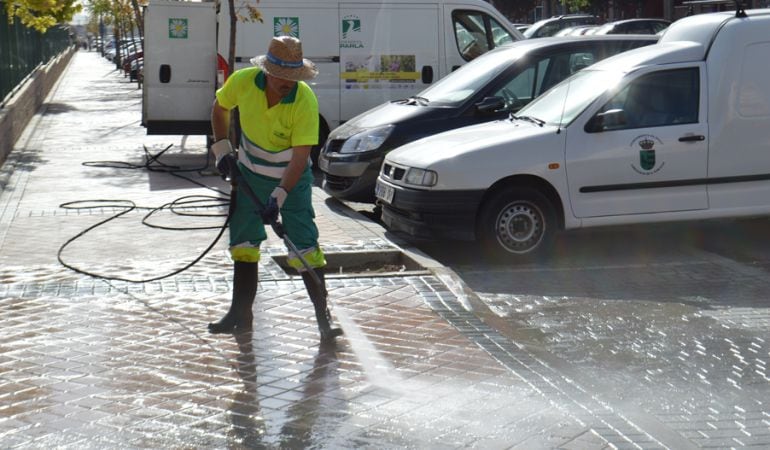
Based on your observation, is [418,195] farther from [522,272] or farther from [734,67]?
[734,67]

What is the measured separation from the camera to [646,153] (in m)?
9.80

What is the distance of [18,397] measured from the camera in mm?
5965

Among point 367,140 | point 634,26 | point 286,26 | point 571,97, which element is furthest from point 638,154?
point 634,26

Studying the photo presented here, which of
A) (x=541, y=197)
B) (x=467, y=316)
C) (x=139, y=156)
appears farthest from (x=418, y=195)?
(x=139, y=156)

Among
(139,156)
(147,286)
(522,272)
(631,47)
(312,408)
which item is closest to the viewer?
(312,408)

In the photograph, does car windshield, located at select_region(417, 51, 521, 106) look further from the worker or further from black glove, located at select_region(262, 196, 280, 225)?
black glove, located at select_region(262, 196, 280, 225)

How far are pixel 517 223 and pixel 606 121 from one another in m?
1.07

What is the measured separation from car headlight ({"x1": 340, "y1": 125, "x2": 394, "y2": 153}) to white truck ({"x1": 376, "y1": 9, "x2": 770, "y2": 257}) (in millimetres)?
1827

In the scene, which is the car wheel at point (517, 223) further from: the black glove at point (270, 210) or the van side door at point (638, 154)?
the black glove at point (270, 210)

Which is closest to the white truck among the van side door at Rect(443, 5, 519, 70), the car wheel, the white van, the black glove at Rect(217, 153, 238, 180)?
the car wheel

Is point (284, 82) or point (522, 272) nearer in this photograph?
point (284, 82)

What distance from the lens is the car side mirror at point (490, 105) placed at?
38.4 ft

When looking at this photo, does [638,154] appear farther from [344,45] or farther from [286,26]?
[286,26]

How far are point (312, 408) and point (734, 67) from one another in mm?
5746
